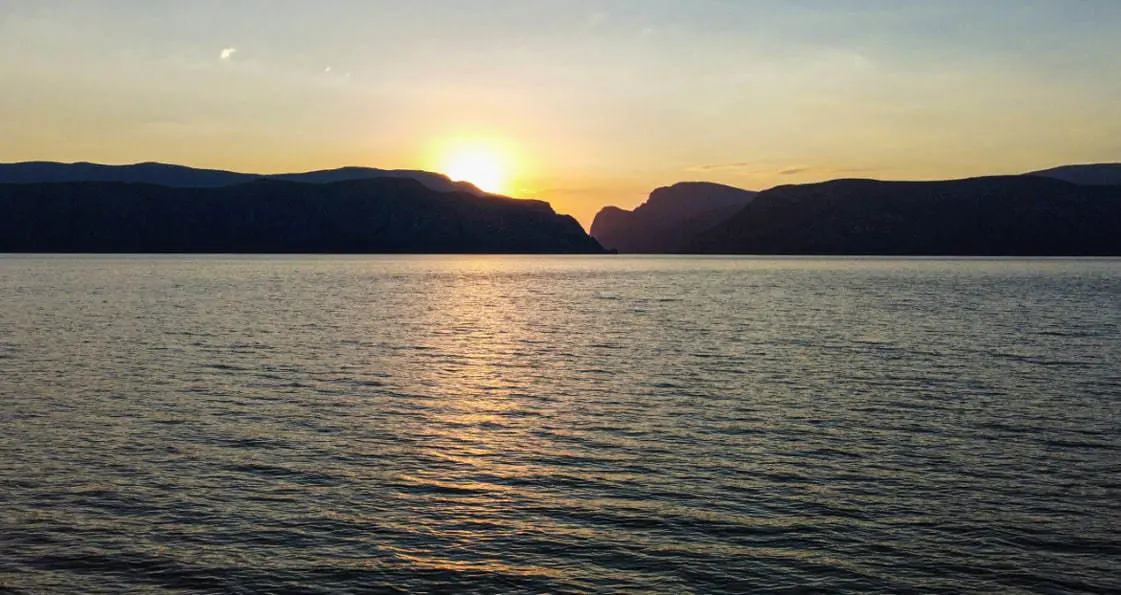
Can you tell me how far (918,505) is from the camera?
72.9 feet

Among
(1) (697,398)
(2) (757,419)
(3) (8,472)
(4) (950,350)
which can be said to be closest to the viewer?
(3) (8,472)

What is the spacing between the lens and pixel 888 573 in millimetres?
17609

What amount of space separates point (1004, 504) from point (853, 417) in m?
12.1

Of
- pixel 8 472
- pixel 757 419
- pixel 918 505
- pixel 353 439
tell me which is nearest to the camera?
pixel 918 505

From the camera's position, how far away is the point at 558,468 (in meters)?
26.2

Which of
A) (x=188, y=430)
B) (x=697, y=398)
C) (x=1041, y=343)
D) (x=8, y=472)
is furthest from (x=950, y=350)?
(x=8, y=472)

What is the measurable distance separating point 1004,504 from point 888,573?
661 centimetres

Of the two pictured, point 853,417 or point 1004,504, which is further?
point 853,417

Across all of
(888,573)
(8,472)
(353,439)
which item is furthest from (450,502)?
(8,472)

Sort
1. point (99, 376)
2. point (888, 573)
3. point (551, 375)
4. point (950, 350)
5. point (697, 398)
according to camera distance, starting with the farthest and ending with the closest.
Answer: point (950, 350)
point (551, 375)
point (99, 376)
point (697, 398)
point (888, 573)

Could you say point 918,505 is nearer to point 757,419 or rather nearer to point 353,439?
point 757,419

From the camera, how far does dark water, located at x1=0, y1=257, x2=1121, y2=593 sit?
17891 millimetres

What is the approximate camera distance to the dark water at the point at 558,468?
17.9 metres

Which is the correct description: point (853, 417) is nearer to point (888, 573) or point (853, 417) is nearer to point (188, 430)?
point (888, 573)
